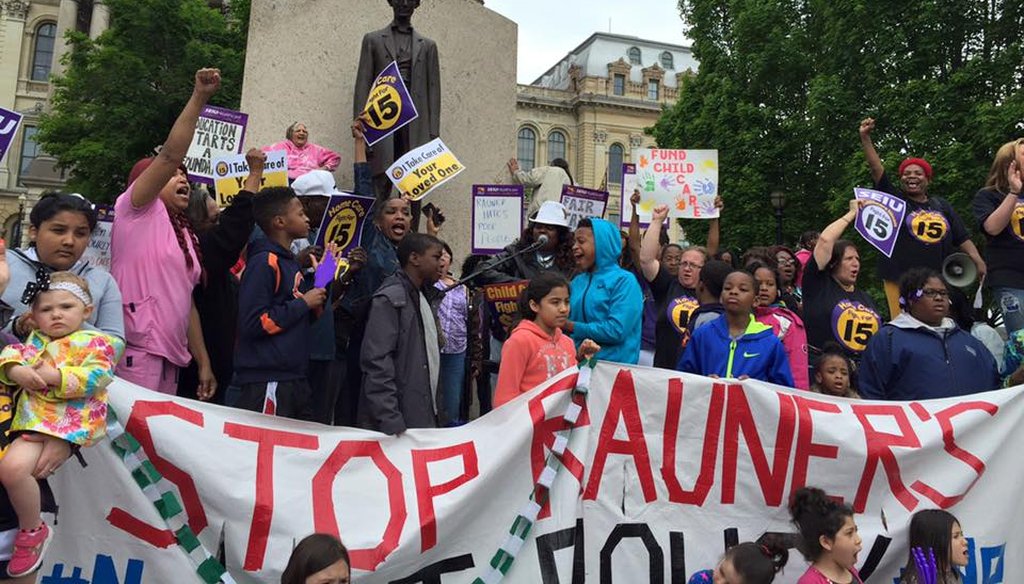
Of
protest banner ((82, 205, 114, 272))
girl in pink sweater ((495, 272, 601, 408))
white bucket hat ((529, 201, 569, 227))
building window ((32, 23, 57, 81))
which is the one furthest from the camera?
building window ((32, 23, 57, 81))

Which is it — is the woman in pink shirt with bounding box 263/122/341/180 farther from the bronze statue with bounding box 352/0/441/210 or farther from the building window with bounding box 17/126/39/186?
the building window with bounding box 17/126/39/186

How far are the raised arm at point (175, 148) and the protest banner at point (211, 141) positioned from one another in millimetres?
3035

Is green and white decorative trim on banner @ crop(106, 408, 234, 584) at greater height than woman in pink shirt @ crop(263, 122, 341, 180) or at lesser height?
lesser

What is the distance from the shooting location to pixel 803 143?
80.0ft

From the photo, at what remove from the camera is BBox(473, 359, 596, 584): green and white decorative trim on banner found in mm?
4098

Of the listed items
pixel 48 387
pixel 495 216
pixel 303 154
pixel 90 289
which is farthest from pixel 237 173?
pixel 48 387

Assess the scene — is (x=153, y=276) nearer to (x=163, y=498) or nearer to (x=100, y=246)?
(x=100, y=246)

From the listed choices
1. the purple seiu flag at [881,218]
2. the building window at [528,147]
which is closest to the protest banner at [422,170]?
the purple seiu flag at [881,218]

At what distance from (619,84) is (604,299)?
232 ft

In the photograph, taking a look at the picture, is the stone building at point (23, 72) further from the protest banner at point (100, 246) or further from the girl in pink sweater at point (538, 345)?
the girl in pink sweater at point (538, 345)

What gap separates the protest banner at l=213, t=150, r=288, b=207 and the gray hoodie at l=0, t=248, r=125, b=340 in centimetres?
302

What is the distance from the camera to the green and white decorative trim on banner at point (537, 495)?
13.4 ft

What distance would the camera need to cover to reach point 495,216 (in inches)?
322

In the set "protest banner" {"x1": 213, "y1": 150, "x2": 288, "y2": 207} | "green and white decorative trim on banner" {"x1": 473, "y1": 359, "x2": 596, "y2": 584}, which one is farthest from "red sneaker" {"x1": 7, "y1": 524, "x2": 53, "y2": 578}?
"protest banner" {"x1": 213, "y1": 150, "x2": 288, "y2": 207}
